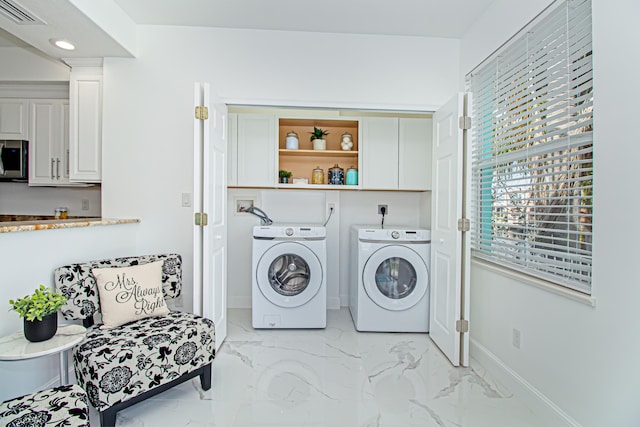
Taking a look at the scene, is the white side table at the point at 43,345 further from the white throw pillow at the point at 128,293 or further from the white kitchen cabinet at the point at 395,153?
the white kitchen cabinet at the point at 395,153

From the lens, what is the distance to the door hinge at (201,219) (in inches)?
78.6

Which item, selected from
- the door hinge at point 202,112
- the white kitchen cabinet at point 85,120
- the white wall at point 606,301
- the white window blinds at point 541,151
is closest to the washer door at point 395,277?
the white window blinds at point 541,151

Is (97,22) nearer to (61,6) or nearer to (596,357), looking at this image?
(61,6)

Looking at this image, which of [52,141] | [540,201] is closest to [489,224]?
[540,201]

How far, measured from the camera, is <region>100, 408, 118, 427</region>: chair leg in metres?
1.42

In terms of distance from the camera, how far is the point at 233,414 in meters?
1.62

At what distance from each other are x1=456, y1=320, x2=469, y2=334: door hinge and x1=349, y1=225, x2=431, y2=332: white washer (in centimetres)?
52

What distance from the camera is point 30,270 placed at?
160 centimetres

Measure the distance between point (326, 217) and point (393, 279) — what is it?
1.03 meters

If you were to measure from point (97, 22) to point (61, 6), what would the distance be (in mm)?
210

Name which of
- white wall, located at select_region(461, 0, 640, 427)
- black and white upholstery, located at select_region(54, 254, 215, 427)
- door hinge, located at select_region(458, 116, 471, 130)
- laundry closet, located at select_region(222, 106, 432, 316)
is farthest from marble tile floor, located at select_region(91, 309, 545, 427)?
door hinge, located at select_region(458, 116, 471, 130)

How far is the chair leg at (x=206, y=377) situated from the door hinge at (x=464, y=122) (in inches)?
86.5

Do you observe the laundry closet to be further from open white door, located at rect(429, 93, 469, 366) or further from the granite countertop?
the granite countertop

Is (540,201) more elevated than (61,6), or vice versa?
(61,6)
